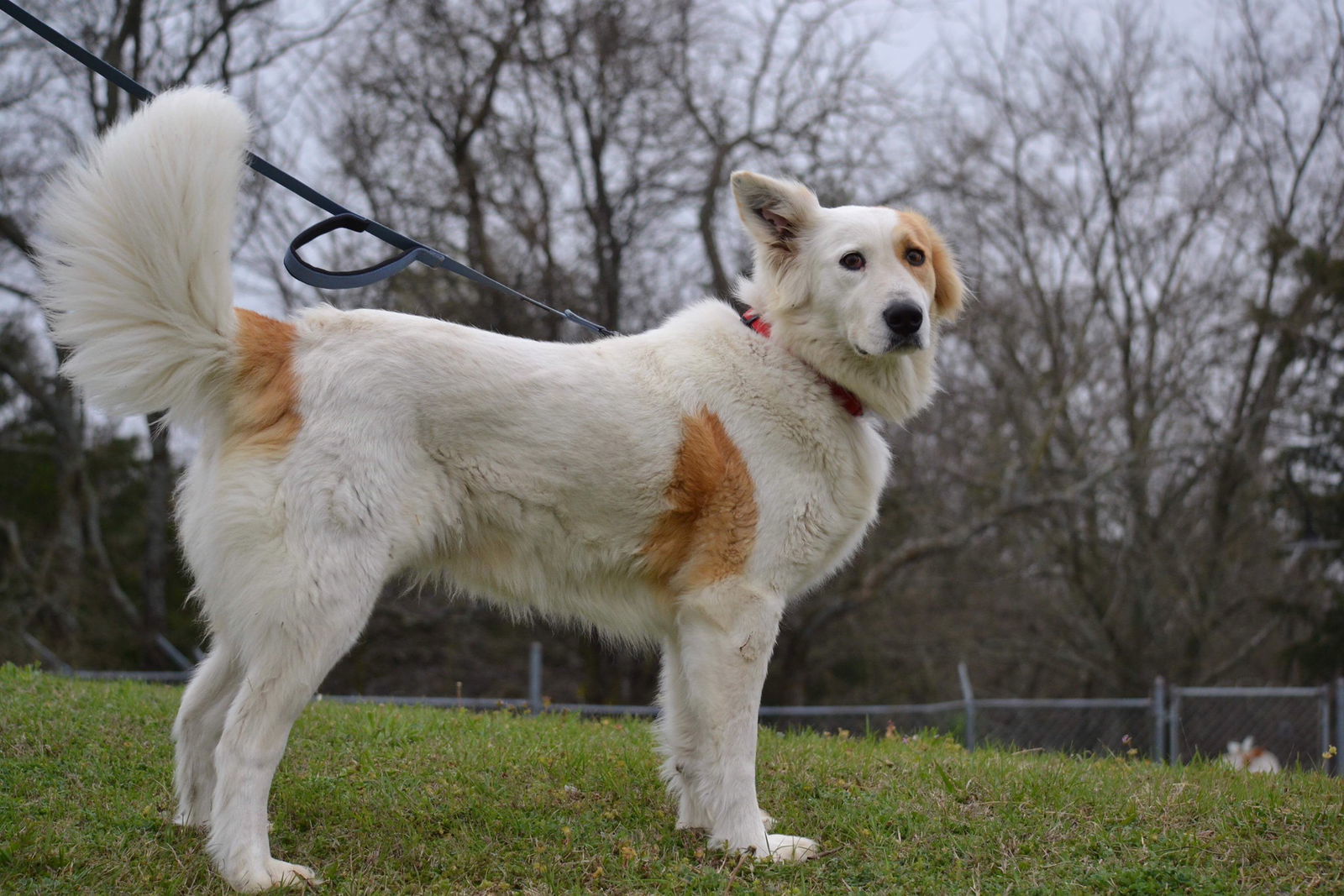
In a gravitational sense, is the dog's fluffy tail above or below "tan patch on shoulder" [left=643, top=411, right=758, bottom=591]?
above

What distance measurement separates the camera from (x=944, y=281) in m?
4.62

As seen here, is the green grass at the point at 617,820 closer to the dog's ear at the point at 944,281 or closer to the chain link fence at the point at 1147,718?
the dog's ear at the point at 944,281

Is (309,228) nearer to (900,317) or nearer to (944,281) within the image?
(900,317)

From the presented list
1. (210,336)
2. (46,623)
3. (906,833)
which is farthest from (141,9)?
(906,833)

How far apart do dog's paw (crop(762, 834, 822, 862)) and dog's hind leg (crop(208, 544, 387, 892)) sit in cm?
150

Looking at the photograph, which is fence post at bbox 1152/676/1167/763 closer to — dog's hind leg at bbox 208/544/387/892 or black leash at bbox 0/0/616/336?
black leash at bbox 0/0/616/336

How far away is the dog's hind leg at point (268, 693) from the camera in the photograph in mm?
3303

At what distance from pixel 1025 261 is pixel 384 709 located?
49.8 ft

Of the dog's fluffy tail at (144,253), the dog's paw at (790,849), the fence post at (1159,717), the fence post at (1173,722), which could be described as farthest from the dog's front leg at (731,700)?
the fence post at (1159,717)

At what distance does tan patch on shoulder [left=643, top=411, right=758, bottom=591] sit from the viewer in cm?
392

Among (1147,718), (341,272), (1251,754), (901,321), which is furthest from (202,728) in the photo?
(1147,718)

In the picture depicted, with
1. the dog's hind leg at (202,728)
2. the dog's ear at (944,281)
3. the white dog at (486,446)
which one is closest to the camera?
the white dog at (486,446)

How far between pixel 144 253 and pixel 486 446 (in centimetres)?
121

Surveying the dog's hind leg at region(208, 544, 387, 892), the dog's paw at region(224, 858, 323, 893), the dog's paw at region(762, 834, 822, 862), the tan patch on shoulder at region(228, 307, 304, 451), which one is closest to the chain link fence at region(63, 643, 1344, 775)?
the dog's paw at region(762, 834, 822, 862)
